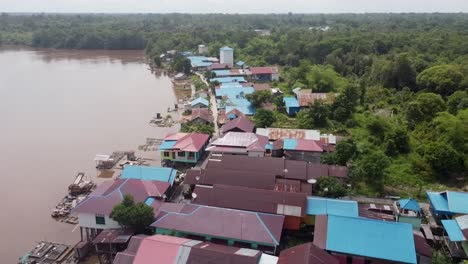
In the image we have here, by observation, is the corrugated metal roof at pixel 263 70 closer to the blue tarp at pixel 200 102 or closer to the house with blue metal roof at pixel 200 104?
the blue tarp at pixel 200 102

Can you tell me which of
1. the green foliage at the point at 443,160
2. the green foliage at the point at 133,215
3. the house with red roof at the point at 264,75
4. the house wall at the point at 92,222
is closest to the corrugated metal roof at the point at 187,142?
the green foliage at the point at 133,215

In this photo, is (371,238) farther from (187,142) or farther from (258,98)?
(258,98)

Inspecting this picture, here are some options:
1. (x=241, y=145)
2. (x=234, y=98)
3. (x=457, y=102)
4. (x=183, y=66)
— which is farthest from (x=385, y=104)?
(x=183, y=66)

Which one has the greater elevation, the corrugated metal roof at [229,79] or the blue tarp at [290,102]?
the corrugated metal roof at [229,79]

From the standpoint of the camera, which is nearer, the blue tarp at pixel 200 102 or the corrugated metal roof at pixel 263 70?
the blue tarp at pixel 200 102

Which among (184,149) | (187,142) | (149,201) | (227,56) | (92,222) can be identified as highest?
(227,56)

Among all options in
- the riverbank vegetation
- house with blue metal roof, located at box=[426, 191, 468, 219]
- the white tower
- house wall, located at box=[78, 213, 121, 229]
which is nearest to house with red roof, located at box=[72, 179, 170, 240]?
house wall, located at box=[78, 213, 121, 229]

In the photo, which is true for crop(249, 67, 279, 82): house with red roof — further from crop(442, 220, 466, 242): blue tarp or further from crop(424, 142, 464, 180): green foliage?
crop(442, 220, 466, 242): blue tarp
